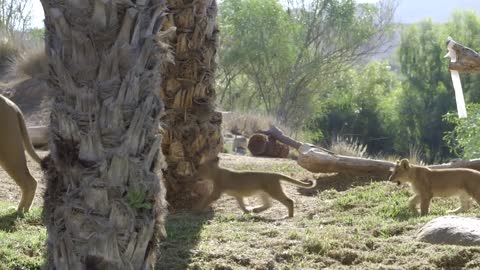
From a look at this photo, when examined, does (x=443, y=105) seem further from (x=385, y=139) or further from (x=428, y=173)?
(x=428, y=173)

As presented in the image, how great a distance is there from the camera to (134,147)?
4863mm

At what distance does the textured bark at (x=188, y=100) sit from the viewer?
389 inches

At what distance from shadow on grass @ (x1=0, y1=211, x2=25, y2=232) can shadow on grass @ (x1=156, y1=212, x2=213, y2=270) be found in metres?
1.44

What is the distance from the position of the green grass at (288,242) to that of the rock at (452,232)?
0.55 ft

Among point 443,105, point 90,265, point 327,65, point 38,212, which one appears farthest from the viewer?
point 443,105

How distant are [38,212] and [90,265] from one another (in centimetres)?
388

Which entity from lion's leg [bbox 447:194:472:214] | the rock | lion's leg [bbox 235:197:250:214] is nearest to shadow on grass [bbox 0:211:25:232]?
lion's leg [bbox 235:197:250:214]

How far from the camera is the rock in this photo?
22.7 ft

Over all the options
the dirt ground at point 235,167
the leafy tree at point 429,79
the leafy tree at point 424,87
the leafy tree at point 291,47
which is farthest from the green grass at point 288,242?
the leafy tree at point 429,79

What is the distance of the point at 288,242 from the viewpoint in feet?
23.1

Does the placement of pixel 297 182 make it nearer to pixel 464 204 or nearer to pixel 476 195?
pixel 464 204

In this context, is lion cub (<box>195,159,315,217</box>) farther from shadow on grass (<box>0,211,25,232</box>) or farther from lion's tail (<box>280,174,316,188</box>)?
shadow on grass (<box>0,211,25,232</box>)

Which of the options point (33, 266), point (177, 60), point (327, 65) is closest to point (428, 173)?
point (177, 60)

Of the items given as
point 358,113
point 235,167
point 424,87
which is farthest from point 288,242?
point 424,87
